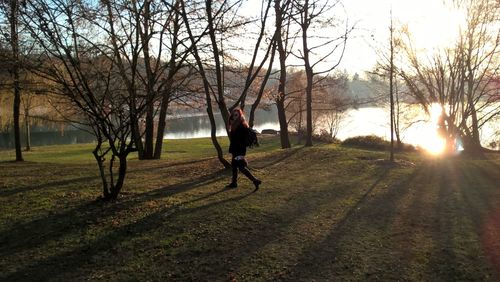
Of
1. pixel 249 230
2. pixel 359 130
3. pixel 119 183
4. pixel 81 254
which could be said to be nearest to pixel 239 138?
pixel 119 183

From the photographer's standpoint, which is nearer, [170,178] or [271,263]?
[271,263]

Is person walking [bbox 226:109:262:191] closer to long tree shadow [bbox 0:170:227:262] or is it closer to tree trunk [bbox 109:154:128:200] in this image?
long tree shadow [bbox 0:170:227:262]

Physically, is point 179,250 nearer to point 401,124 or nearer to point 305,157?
point 305,157

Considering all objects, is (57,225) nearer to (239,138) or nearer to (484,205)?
(239,138)

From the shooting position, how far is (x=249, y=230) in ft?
19.7

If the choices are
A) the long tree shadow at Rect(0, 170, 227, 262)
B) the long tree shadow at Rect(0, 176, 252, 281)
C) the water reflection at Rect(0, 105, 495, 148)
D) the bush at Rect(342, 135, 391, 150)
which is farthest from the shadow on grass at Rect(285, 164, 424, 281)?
the bush at Rect(342, 135, 391, 150)

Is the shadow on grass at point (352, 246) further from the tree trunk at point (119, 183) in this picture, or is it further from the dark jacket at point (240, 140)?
the tree trunk at point (119, 183)

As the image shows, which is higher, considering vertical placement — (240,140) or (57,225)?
(240,140)

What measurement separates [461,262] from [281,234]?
2133 mm

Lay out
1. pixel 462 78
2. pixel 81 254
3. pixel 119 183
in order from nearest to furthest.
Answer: pixel 81 254, pixel 119 183, pixel 462 78

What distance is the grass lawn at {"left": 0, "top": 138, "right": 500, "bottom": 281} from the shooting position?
4.73 m

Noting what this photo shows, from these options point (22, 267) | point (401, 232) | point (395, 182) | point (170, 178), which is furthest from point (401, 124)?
point (22, 267)

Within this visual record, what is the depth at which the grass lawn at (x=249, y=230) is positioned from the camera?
15.5 ft

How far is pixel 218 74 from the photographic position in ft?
35.7
